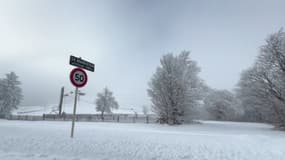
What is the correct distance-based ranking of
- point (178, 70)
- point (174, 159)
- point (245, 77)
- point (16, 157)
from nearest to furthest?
1. point (16, 157)
2. point (174, 159)
3. point (245, 77)
4. point (178, 70)

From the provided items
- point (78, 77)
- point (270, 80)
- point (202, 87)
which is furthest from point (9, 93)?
point (270, 80)

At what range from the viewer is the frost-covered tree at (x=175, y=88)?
1667 cm

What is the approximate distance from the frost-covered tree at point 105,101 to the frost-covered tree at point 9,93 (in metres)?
16.0

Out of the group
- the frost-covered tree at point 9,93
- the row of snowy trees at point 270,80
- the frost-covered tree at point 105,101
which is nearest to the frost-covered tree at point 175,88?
the row of snowy trees at point 270,80

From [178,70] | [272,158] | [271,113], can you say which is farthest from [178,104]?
[272,158]

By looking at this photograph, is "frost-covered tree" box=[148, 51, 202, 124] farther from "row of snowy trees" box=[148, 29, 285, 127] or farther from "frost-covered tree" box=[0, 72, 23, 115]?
"frost-covered tree" box=[0, 72, 23, 115]

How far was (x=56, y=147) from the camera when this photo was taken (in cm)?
429

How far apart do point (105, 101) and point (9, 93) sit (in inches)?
740

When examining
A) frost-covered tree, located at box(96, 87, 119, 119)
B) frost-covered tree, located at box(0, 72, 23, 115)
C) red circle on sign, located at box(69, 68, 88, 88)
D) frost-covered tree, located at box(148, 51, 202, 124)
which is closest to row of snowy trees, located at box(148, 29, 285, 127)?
frost-covered tree, located at box(148, 51, 202, 124)

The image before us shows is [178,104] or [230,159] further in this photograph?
[178,104]

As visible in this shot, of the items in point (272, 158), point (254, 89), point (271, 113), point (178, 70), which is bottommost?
point (272, 158)

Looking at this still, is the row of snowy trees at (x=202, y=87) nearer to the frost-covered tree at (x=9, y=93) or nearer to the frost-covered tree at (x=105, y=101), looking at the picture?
the frost-covered tree at (x=105, y=101)

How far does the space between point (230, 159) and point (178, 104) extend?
41.9ft

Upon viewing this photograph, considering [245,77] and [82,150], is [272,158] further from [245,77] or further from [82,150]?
[245,77]
